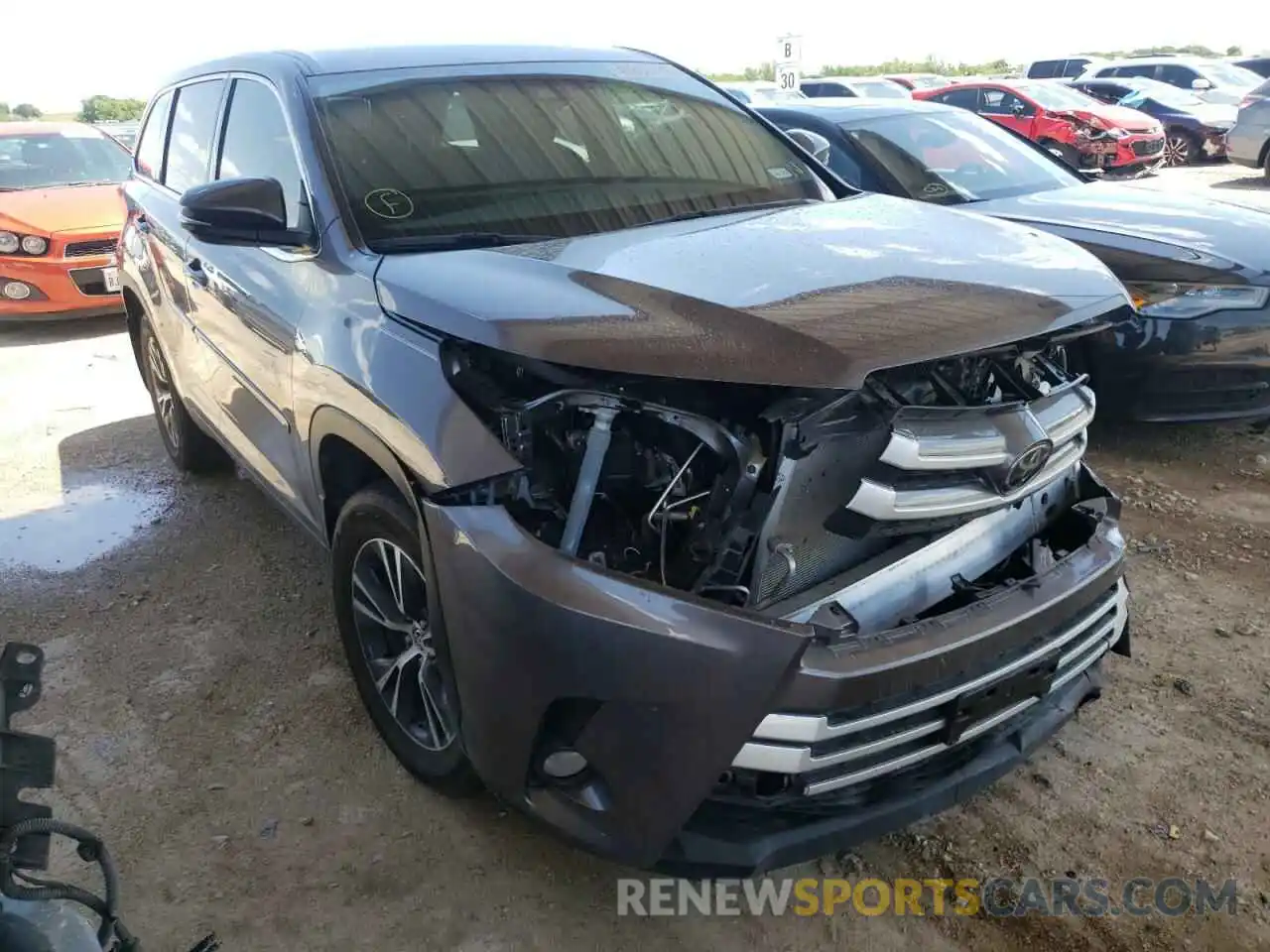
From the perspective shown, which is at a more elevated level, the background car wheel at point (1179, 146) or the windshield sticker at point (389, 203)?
the windshield sticker at point (389, 203)

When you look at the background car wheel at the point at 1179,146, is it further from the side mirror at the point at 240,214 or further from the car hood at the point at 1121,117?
the side mirror at the point at 240,214

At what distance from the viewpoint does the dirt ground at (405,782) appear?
2318 millimetres

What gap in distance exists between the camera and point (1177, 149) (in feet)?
52.6

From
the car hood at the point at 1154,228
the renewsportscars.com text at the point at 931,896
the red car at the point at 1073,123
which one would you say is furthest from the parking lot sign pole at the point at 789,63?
the renewsportscars.com text at the point at 931,896

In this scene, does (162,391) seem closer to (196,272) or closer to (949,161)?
(196,272)

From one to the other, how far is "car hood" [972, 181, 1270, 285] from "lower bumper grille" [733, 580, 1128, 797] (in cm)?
280

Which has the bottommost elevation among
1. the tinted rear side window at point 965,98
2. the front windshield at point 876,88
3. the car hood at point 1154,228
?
the front windshield at point 876,88

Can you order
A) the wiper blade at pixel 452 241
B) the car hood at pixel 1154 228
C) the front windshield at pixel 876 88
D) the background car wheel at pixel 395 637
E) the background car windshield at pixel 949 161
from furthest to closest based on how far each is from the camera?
the front windshield at pixel 876 88 < the background car windshield at pixel 949 161 < the car hood at pixel 1154 228 < the wiper blade at pixel 452 241 < the background car wheel at pixel 395 637

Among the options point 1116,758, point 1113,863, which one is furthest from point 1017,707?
point 1116,758

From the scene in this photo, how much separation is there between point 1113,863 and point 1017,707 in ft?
1.83

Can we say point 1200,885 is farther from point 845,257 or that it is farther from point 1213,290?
point 1213,290

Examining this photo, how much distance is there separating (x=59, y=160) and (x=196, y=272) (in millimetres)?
6767

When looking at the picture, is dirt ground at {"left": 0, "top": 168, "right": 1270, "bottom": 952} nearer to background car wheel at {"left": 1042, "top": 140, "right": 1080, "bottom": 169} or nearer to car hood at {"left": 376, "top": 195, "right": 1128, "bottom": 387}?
car hood at {"left": 376, "top": 195, "right": 1128, "bottom": 387}

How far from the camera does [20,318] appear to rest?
782 centimetres
